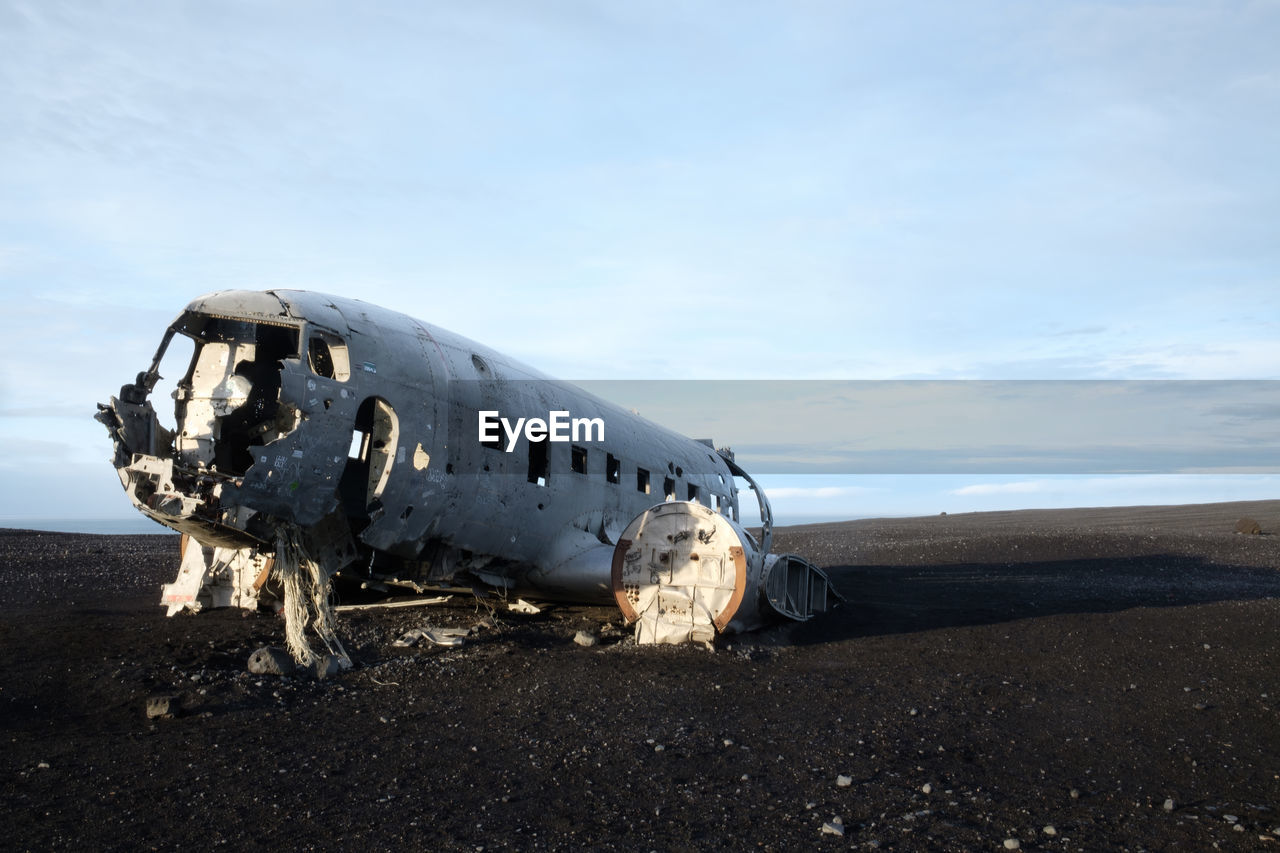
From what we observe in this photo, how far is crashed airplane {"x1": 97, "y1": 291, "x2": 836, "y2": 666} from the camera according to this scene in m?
9.72

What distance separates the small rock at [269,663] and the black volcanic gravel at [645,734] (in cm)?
24

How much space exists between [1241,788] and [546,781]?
5607 mm

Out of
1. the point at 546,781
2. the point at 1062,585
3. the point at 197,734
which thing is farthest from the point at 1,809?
the point at 1062,585

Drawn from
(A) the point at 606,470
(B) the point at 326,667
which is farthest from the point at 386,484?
(A) the point at 606,470

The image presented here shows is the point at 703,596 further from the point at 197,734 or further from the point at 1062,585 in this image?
the point at 1062,585

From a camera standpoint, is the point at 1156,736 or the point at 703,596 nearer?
the point at 1156,736

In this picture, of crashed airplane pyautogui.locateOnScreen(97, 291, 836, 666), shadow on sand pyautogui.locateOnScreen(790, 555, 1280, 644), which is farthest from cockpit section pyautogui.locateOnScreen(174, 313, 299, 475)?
shadow on sand pyautogui.locateOnScreen(790, 555, 1280, 644)

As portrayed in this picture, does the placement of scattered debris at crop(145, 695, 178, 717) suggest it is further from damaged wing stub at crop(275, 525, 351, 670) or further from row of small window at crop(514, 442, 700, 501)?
row of small window at crop(514, 442, 700, 501)

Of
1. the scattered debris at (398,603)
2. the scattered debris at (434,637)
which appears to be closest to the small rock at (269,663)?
the scattered debris at (434,637)

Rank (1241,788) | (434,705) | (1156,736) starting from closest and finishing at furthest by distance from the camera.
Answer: (1241,788) → (1156,736) → (434,705)

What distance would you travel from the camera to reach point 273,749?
7.62 metres

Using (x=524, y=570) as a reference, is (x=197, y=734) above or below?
below

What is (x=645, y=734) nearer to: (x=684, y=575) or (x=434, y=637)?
(x=684, y=575)

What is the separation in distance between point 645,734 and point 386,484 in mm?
4407
